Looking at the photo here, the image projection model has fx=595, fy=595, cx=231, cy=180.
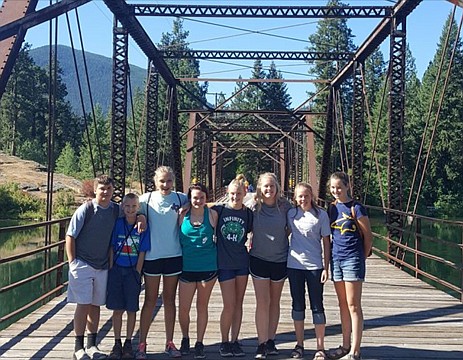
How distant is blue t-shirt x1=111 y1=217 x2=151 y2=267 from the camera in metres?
4.92

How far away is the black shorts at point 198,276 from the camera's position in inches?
197

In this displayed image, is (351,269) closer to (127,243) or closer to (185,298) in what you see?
(185,298)

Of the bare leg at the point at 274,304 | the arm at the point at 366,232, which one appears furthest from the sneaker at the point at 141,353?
the arm at the point at 366,232

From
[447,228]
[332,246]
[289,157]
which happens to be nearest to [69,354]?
[332,246]

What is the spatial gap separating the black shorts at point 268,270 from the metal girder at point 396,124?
6.81m

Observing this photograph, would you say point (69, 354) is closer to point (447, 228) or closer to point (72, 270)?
point (72, 270)

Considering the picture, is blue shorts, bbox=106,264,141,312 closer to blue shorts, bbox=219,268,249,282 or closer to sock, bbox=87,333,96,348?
sock, bbox=87,333,96,348

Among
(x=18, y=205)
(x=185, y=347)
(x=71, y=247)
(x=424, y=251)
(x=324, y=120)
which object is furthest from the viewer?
(x=324, y=120)

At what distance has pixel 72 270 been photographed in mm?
4898

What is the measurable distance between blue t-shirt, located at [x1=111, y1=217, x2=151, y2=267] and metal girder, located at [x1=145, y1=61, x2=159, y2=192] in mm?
11224

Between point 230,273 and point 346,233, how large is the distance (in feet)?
3.36

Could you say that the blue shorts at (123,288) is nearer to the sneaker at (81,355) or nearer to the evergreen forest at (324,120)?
the sneaker at (81,355)

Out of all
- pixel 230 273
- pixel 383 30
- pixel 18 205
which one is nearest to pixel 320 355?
pixel 230 273

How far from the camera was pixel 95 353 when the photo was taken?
5.02 meters
